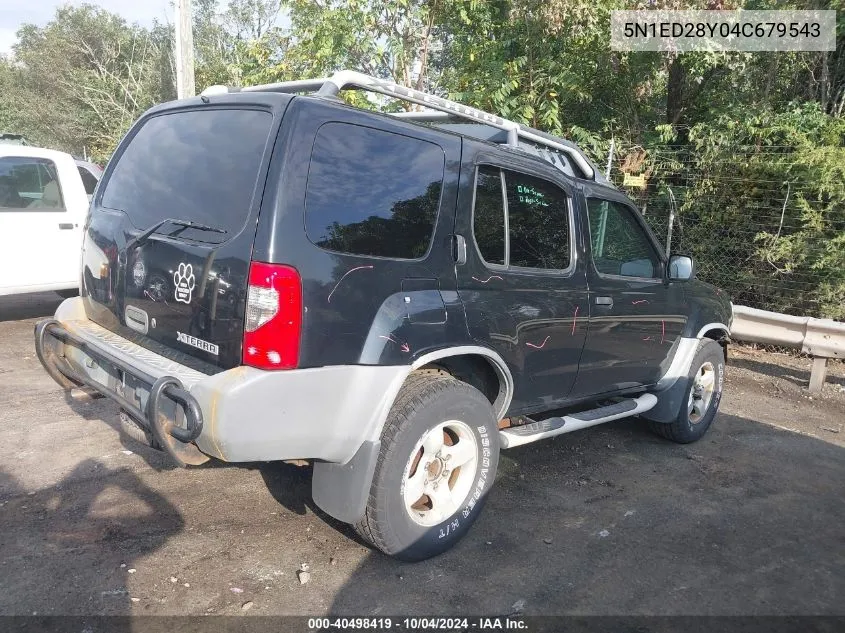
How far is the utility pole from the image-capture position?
9.97 m

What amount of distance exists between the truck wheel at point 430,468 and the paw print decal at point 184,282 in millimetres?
1014

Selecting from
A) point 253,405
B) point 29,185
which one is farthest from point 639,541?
point 29,185

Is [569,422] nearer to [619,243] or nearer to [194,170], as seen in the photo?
[619,243]

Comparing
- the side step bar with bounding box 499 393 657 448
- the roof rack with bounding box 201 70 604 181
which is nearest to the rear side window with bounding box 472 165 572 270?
the roof rack with bounding box 201 70 604 181

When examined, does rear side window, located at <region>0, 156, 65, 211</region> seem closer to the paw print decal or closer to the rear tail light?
the paw print decal

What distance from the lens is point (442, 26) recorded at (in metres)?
11.2

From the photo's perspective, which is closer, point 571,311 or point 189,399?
point 189,399

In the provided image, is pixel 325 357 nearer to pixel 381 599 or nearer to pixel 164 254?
pixel 164 254

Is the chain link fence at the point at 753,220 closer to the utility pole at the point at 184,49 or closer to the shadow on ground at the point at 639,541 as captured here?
the shadow on ground at the point at 639,541

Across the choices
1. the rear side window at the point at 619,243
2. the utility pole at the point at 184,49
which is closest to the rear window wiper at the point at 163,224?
the rear side window at the point at 619,243

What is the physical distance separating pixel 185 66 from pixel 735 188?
7770 mm

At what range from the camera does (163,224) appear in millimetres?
3107

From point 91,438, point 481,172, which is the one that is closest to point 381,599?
point 481,172

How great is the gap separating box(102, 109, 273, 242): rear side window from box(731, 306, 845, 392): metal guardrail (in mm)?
5297
